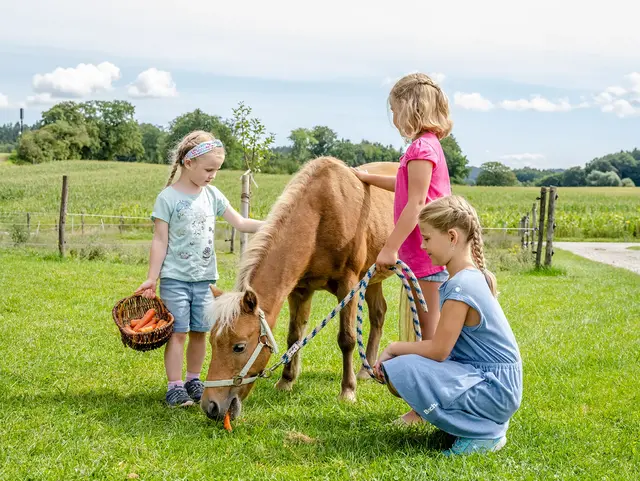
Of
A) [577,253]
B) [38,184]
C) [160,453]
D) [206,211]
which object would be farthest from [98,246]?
[38,184]

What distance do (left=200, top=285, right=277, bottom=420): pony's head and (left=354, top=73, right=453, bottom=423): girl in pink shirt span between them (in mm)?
852

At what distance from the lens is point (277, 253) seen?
4.16 metres

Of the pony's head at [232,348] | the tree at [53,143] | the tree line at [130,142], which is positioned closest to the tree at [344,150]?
the tree line at [130,142]

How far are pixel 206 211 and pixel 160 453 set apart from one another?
1.81 meters

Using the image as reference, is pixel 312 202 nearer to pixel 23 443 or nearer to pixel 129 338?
pixel 129 338

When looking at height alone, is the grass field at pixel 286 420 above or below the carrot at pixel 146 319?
below

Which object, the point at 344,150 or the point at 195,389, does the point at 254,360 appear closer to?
the point at 195,389

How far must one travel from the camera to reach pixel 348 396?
457 centimetres

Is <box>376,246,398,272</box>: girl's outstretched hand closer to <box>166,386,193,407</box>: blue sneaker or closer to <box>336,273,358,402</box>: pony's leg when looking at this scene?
<box>336,273,358,402</box>: pony's leg

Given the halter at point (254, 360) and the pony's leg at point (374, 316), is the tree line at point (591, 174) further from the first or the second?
the halter at point (254, 360)

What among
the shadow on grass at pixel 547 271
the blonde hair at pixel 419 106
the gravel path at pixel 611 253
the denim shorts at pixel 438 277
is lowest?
the gravel path at pixel 611 253

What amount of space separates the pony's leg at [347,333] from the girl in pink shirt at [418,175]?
659 mm

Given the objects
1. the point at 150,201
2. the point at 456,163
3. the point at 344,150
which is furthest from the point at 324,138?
the point at 456,163

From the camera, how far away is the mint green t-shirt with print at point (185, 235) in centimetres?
439
